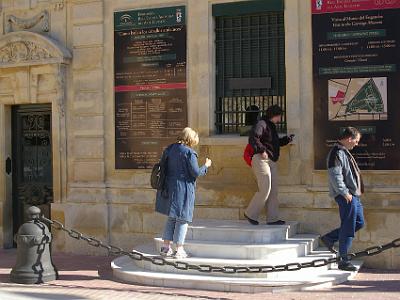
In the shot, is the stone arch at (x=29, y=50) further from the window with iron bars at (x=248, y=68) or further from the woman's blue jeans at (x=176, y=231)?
the woman's blue jeans at (x=176, y=231)

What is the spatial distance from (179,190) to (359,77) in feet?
10.3

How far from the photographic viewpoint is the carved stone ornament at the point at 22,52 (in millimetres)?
10898

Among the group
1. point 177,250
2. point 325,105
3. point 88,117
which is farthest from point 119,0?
point 177,250

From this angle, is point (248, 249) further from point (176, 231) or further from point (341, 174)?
point (341, 174)

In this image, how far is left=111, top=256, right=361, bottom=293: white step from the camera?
7.41 meters

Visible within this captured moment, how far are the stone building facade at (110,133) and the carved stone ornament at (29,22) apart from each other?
0.02m

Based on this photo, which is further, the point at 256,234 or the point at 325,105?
→ the point at 325,105

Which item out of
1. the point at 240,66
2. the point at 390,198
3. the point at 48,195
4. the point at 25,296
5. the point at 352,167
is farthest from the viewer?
the point at 48,195

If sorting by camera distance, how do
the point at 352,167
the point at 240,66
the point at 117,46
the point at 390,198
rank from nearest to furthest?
the point at 352,167, the point at 390,198, the point at 240,66, the point at 117,46

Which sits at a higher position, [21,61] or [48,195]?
[21,61]

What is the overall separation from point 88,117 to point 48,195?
1.70 m

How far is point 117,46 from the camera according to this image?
1052cm

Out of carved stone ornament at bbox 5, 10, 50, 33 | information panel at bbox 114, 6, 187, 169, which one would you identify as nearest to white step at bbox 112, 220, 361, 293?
information panel at bbox 114, 6, 187, 169

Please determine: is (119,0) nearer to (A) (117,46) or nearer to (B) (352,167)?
(A) (117,46)
